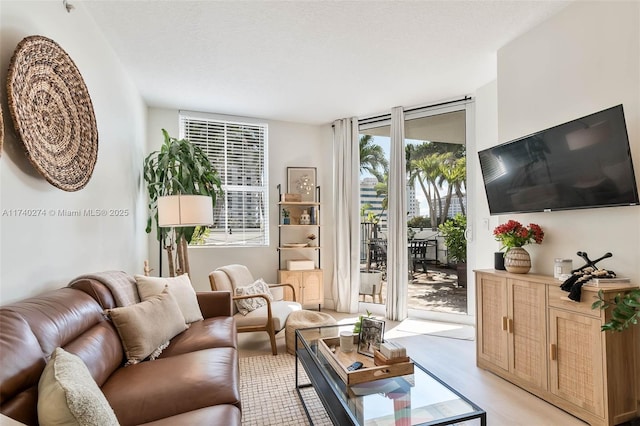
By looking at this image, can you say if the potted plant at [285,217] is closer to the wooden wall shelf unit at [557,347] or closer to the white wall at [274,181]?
the white wall at [274,181]

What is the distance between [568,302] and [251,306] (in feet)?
8.44

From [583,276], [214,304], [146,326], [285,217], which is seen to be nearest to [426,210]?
[285,217]

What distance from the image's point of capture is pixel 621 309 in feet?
5.58

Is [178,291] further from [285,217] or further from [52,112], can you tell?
[285,217]

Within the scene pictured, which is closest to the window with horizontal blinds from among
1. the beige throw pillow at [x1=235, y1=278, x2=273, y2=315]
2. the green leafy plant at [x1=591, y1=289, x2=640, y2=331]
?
the beige throw pillow at [x1=235, y1=278, x2=273, y2=315]

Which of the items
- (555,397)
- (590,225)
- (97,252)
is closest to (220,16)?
(97,252)

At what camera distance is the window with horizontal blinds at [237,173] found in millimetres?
4352

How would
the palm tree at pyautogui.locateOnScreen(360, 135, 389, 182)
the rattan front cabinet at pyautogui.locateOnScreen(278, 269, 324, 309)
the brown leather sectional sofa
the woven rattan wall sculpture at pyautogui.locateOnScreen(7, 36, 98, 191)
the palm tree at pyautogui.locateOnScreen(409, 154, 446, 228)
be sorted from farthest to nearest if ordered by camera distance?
the palm tree at pyautogui.locateOnScreen(360, 135, 389, 182), the rattan front cabinet at pyautogui.locateOnScreen(278, 269, 324, 309), the palm tree at pyautogui.locateOnScreen(409, 154, 446, 228), the woven rattan wall sculpture at pyautogui.locateOnScreen(7, 36, 98, 191), the brown leather sectional sofa

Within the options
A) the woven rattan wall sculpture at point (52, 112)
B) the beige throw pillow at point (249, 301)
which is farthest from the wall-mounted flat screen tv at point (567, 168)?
the woven rattan wall sculpture at point (52, 112)

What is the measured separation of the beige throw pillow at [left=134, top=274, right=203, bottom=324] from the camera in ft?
7.55

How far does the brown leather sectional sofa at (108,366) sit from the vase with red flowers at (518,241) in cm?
215

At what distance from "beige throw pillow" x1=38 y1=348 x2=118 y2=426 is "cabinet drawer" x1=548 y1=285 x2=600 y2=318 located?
7.86ft

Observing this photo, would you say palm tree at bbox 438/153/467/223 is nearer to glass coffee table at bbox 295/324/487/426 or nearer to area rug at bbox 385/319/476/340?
area rug at bbox 385/319/476/340

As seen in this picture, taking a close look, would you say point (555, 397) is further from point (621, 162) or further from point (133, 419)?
point (133, 419)
